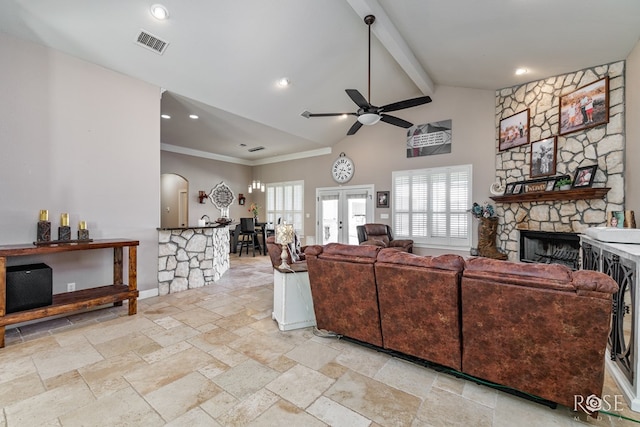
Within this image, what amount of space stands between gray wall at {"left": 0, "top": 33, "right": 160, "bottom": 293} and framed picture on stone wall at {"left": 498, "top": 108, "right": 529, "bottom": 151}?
230 inches

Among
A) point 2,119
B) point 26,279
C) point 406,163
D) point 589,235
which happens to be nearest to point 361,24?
point 406,163

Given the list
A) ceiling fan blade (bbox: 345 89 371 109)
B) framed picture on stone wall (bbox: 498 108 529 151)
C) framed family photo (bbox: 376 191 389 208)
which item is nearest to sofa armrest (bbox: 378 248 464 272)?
ceiling fan blade (bbox: 345 89 371 109)

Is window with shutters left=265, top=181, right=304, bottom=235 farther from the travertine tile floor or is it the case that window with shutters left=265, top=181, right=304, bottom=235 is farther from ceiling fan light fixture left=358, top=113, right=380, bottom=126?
the travertine tile floor

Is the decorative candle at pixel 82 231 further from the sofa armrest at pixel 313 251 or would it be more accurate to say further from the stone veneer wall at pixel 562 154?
the stone veneer wall at pixel 562 154

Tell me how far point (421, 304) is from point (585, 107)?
13.6ft

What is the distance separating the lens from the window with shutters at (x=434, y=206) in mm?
5633

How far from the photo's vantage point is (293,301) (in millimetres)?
2938

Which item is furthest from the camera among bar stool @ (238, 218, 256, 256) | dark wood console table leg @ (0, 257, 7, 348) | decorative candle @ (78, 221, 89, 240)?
bar stool @ (238, 218, 256, 256)

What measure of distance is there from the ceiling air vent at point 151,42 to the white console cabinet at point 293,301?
3.17 m

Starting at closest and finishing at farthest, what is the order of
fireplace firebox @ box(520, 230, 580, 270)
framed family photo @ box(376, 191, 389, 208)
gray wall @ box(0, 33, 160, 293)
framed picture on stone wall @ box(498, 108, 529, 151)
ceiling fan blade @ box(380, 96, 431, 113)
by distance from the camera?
gray wall @ box(0, 33, 160, 293), ceiling fan blade @ box(380, 96, 431, 113), fireplace firebox @ box(520, 230, 580, 270), framed picture on stone wall @ box(498, 108, 529, 151), framed family photo @ box(376, 191, 389, 208)

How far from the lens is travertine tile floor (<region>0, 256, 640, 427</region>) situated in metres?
1.67

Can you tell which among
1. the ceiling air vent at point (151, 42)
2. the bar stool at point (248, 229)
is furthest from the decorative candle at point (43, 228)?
the bar stool at point (248, 229)

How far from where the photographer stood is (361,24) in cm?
391

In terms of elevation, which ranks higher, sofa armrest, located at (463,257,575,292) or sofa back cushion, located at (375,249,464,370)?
sofa armrest, located at (463,257,575,292)
